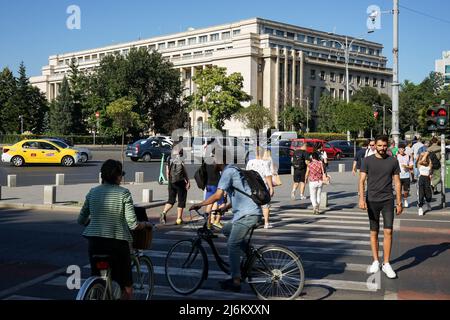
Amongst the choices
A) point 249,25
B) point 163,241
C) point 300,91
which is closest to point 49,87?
point 249,25

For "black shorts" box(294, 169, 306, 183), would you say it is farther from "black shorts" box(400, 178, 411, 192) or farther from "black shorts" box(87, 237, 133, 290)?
"black shorts" box(87, 237, 133, 290)

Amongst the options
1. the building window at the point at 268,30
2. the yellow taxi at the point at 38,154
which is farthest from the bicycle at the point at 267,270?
the building window at the point at 268,30

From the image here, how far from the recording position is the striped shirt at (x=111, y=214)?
205 inches

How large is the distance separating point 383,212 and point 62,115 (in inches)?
2937

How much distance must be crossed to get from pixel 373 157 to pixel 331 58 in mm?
103903

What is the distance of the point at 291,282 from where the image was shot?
630 cm

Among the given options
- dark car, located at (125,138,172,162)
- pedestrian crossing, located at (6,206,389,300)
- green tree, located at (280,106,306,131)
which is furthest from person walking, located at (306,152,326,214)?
green tree, located at (280,106,306,131)

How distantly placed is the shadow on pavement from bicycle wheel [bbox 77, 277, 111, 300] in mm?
4755

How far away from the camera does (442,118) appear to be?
15.1 meters

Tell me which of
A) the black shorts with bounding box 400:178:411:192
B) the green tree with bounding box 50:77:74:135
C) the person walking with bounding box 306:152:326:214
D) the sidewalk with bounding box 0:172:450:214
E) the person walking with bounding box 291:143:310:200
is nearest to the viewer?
the person walking with bounding box 306:152:326:214

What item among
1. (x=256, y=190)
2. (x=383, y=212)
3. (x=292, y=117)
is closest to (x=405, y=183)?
(x=383, y=212)

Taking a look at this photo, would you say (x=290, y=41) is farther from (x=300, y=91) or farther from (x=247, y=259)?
(x=247, y=259)

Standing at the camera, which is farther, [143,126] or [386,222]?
[143,126]

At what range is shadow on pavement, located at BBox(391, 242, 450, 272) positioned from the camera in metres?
8.46
